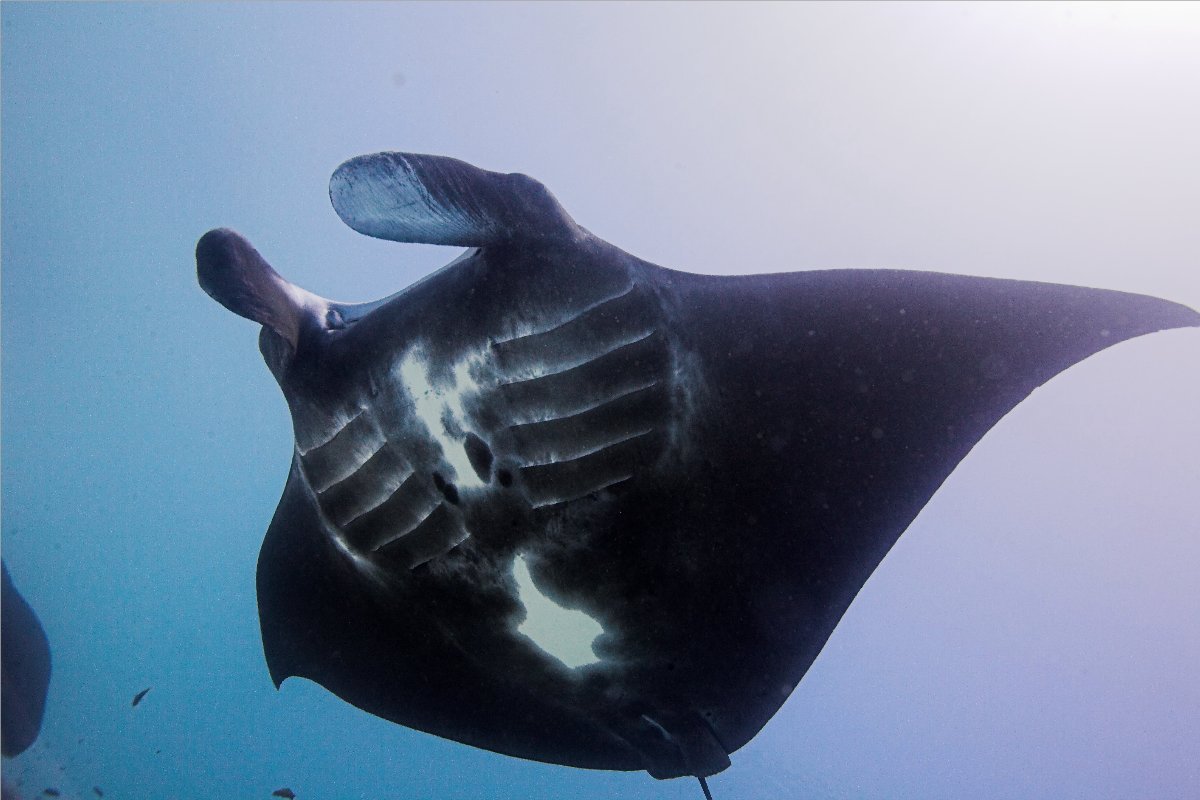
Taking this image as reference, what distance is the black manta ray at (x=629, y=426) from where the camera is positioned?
5.07 feet

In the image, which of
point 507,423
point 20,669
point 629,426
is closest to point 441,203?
point 507,423

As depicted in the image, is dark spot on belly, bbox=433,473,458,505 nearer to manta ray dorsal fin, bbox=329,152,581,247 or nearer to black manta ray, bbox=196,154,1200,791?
black manta ray, bbox=196,154,1200,791

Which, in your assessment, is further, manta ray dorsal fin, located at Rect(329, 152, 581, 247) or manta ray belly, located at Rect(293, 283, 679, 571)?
manta ray belly, located at Rect(293, 283, 679, 571)

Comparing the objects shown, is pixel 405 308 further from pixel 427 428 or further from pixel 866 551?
pixel 866 551

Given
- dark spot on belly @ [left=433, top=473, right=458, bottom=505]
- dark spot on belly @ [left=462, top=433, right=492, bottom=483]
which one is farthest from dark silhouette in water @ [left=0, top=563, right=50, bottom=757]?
dark spot on belly @ [left=462, top=433, right=492, bottom=483]

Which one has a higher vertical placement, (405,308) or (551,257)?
(551,257)

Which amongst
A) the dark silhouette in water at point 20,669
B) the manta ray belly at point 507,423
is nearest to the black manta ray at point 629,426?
the manta ray belly at point 507,423

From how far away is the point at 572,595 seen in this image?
1.74m

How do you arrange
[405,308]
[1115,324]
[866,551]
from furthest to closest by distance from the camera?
1. [866,551]
2. [405,308]
3. [1115,324]

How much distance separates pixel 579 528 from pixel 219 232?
1.16m

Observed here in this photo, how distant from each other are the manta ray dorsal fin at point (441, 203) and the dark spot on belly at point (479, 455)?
489 millimetres

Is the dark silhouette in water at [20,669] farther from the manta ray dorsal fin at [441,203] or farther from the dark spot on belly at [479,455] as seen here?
the manta ray dorsal fin at [441,203]

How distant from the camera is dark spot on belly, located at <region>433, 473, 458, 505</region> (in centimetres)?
168

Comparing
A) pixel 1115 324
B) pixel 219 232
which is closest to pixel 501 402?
pixel 219 232
